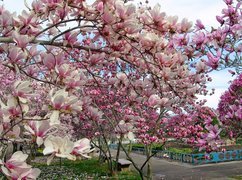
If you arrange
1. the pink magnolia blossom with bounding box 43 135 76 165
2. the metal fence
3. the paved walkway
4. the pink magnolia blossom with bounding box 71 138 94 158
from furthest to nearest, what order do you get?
the metal fence < the paved walkway < the pink magnolia blossom with bounding box 71 138 94 158 < the pink magnolia blossom with bounding box 43 135 76 165

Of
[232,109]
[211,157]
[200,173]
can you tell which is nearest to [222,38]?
[232,109]

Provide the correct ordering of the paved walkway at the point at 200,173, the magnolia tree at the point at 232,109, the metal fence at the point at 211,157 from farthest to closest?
the metal fence at the point at 211,157 < the paved walkway at the point at 200,173 < the magnolia tree at the point at 232,109

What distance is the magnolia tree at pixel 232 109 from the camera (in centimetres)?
327

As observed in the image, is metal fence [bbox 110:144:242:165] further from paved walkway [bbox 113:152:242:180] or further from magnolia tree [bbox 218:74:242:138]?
magnolia tree [bbox 218:74:242:138]

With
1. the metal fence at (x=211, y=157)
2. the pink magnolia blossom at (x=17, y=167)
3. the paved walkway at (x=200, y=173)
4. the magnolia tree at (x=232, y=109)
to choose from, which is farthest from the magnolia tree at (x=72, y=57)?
the metal fence at (x=211, y=157)

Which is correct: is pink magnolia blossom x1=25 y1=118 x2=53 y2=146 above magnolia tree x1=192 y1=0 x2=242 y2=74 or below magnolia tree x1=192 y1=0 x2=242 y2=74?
below

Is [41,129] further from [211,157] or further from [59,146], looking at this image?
[211,157]

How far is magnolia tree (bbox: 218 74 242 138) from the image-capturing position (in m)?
3.27

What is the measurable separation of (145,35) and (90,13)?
15.5 inches

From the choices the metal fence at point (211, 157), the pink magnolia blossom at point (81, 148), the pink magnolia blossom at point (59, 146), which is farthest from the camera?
the metal fence at point (211, 157)

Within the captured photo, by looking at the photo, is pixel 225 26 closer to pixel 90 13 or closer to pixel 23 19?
pixel 90 13

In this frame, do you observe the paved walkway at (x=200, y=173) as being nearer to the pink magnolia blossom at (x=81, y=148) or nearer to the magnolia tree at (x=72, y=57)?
the magnolia tree at (x=72, y=57)

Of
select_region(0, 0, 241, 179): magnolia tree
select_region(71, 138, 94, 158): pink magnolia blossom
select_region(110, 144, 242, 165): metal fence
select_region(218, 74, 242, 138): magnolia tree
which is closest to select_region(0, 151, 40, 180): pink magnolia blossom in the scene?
select_region(0, 0, 241, 179): magnolia tree

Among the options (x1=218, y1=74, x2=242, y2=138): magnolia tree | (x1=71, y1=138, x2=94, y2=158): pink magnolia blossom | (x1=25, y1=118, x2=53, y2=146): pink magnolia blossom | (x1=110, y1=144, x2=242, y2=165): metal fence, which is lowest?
(x1=110, y1=144, x2=242, y2=165): metal fence
